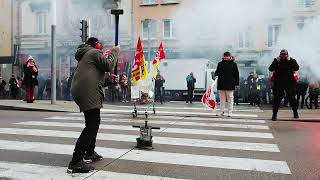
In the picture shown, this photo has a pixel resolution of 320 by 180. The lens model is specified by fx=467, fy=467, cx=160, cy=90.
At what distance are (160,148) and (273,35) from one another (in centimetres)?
999

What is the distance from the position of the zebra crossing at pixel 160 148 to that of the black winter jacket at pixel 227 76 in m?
1.33

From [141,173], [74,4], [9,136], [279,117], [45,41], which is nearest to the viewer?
[141,173]

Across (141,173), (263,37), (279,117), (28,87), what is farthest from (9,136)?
(263,37)

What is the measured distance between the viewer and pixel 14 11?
61.9 feet

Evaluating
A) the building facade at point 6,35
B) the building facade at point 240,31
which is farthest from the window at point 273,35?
the building facade at point 6,35

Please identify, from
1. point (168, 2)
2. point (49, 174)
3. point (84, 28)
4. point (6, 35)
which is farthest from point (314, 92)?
point (6, 35)

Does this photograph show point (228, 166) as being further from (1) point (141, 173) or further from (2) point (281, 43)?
(2) point (281, 43)

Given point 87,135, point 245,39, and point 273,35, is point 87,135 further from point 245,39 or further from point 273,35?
point 245,39

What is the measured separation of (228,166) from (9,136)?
4.35 metres

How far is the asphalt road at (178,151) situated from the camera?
18.5 ft

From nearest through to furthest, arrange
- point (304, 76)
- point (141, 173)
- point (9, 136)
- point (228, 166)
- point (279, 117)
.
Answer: point (141, 173) → point (228, 166) → point (9, 136) → point (279, 117) → point (304, 76)

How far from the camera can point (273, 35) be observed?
15992 mm

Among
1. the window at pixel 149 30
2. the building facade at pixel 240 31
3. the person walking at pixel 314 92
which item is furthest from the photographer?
the window at pixel 149 30

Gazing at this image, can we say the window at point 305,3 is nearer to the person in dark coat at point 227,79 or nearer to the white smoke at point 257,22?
the white smoke at point 257,22
